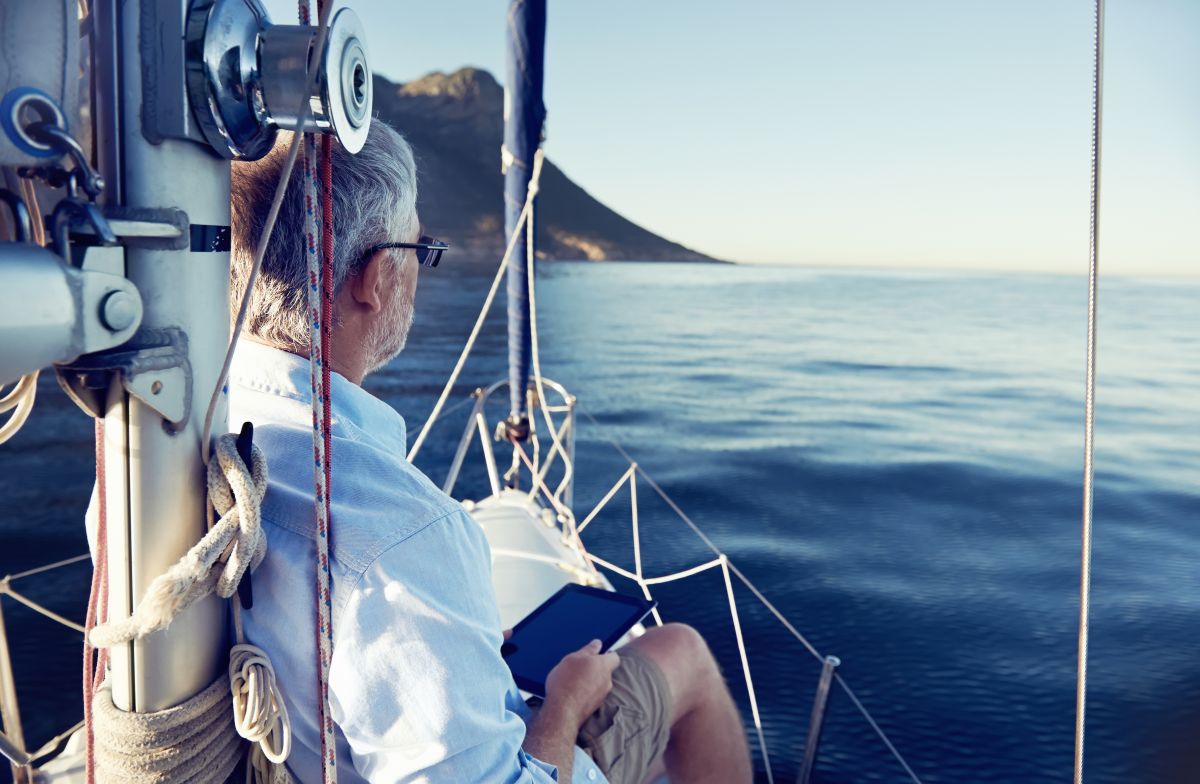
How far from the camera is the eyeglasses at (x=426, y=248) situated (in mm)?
929

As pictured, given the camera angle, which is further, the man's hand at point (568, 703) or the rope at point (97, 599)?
the man's hand at point (568, 703)

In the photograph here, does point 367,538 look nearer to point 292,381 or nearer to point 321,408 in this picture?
point 321,408

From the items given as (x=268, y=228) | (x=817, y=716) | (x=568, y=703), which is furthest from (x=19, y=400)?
(x=817, y=716)

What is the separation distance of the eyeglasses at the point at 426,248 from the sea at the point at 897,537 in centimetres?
277

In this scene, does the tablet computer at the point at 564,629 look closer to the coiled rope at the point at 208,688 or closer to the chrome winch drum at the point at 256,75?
the coiled rope at the point at 208,688

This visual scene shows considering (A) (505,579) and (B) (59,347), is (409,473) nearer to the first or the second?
(B) (59,347)

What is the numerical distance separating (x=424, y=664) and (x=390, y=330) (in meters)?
0.42

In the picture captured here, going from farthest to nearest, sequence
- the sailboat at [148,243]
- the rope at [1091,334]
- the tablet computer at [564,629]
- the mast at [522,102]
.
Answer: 1. the mast at [522,102]
2. the tablet computer at [564,629]
3. the rope at [1091,334]
4. the sailboat at [148,243]

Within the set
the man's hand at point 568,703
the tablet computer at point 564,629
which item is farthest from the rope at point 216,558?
the tablet computer at point 564,629

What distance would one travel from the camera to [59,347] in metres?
0.52

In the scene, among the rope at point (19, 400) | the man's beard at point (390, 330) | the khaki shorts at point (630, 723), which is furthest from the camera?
the khaki shorts at point (630, 723)

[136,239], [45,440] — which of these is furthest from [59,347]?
[45,440]

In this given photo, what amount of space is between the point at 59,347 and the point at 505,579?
2029 mm

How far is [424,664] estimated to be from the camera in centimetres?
73
